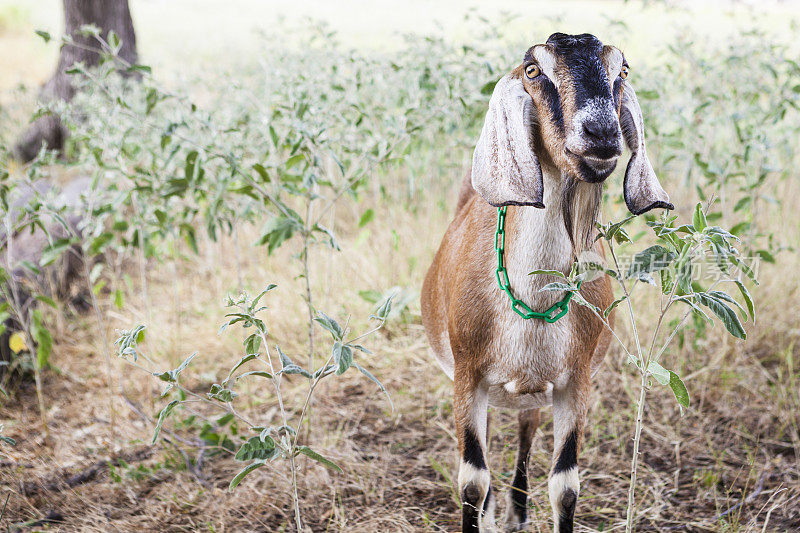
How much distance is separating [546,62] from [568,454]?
1032 mm

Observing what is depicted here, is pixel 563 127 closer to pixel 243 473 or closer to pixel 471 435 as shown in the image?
pixel 471 435

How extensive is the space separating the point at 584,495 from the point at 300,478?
1.09 m

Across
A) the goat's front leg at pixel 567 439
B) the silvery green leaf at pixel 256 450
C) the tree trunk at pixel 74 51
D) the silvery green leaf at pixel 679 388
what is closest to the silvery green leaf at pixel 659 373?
the silvery green leaf at pixel 679 388

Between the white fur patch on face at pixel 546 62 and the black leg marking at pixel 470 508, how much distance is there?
1118 millimetres

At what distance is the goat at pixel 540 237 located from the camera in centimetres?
142

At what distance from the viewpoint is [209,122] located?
2.53 m

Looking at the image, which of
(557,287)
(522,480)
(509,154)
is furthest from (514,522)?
(509,154)

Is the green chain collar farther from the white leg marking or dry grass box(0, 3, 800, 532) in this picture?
dry grass box(0, 3, 800, 532)

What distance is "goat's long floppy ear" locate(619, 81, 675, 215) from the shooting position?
148cm

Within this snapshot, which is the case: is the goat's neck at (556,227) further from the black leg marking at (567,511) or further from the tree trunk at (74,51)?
the tree trunk at (74,51)

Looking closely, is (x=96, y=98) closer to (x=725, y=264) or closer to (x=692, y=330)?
(x=725, y=264)

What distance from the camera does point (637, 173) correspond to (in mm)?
1500

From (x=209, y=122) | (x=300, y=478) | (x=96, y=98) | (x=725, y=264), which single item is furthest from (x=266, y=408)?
(x=725, y=264)

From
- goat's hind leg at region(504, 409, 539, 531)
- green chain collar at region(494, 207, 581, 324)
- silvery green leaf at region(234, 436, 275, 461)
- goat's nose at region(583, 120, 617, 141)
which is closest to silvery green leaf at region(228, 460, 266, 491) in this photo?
silvery green leaf at region(234, 436, 275, 461)
